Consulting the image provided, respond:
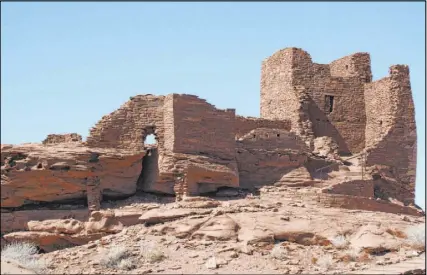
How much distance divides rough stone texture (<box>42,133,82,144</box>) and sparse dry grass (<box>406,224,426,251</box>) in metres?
11.2

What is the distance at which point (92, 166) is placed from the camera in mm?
31062

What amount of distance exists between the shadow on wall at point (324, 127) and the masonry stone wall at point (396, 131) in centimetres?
122

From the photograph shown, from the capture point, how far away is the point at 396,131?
38062mm

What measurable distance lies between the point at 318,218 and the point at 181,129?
5.49 meters

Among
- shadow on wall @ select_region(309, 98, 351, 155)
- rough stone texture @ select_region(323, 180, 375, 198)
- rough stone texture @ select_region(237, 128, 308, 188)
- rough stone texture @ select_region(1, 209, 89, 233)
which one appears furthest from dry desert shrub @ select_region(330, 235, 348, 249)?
shadow on wall @ select_region(309, 98, 351, 155)

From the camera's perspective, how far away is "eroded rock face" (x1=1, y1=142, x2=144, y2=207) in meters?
30.2

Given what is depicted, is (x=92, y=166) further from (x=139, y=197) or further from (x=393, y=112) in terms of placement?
(x=393, y=112)

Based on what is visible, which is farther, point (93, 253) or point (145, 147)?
point (145, 147)

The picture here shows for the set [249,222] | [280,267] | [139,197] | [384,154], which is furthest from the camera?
[384,154]

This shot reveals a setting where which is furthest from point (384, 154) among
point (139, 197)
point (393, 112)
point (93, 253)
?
point (93, 253)

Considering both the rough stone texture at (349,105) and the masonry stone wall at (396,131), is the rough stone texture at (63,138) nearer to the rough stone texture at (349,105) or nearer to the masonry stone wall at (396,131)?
the rough stone texture at (349,105)

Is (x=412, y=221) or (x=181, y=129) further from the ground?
(x=181, y=129)

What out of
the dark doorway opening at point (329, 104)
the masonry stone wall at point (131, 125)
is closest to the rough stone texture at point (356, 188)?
the dark doorway opening at point (329, 104)

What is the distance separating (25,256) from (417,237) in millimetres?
11822
